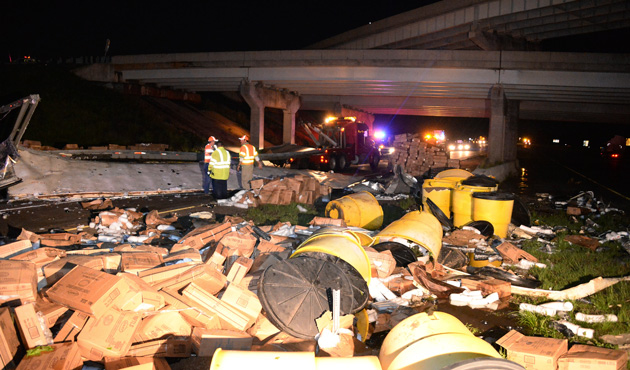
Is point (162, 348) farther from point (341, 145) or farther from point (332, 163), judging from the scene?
point (341, 145)

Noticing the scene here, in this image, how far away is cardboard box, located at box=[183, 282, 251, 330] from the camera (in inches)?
171

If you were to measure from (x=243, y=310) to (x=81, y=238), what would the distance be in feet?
15.9

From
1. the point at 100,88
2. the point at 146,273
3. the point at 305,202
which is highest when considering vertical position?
the point at 100,88

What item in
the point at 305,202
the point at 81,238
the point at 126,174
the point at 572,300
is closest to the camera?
the point at 572,300

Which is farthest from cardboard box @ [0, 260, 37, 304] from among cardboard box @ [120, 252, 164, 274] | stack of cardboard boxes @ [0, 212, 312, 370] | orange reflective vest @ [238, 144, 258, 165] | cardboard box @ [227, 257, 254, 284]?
orange reflective vest @ [238, 144, 258, 165]

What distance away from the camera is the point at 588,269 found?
684 cm

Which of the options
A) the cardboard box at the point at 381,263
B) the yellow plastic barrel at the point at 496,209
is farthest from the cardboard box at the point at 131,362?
the yellow plastic barrel at the point at 496,209

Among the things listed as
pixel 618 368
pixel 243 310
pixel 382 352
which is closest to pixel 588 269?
pixel 618 368

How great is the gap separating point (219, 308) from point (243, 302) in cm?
24

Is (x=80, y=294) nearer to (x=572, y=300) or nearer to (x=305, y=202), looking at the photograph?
(x=572, y=300)

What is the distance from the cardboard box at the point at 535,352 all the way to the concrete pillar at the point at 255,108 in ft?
83.2

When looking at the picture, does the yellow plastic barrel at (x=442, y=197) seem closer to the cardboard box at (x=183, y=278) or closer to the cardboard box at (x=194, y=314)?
the cardboard box at (x=183, y=278)

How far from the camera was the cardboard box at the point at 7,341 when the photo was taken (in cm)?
347

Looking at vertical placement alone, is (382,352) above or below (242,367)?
below
